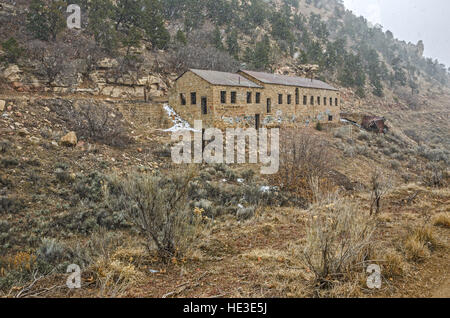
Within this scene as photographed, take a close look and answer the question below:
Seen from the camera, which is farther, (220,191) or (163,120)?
(163,120)

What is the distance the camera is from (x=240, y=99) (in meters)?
21.5

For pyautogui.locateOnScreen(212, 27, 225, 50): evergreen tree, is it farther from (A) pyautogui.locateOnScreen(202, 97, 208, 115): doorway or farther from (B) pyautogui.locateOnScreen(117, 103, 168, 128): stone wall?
(A) pyautogui.locateOnScreen(202, 97, 208, 115): doorway

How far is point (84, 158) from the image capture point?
12.2m

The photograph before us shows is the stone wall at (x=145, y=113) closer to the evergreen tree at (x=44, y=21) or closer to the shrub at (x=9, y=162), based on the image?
the shrub at (x=9, y=162)

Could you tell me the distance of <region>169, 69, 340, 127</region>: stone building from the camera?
20250mm

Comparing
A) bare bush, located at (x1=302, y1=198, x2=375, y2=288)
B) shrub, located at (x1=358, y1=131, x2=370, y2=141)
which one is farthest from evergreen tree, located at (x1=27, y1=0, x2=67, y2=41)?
shrub, located at (x1=358, y1=131, x2=370, y2=141)

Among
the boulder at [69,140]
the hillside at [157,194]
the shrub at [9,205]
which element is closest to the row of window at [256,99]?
the hillside at [157,194]

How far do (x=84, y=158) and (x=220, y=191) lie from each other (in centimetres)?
616

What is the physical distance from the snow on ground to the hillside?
2.73ft

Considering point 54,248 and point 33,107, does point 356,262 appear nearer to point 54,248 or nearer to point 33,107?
point 54,248

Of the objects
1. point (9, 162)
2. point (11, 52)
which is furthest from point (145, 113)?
point (9, 162)

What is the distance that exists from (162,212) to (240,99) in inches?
686
